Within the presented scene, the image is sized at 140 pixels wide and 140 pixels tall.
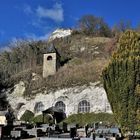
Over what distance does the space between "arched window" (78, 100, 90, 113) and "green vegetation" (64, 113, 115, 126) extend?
3.89 ft

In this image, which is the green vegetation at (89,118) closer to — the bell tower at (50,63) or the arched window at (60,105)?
the arched window at (60,105)

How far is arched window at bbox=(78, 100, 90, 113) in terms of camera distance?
47000 mm

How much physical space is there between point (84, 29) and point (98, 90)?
135ft

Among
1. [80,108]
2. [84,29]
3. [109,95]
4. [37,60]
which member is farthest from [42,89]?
[84,29]

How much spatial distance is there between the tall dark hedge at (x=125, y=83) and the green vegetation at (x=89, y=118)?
49.3 ft

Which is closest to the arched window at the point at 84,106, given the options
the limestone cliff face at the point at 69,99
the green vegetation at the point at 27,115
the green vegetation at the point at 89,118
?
the limestone cliff face at the point at 69,99

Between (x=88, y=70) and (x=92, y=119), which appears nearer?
(x=92, y=119)

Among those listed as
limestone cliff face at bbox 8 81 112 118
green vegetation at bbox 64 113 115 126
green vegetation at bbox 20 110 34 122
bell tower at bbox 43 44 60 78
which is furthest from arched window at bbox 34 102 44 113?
bell tower at bbox 43 44 60 78

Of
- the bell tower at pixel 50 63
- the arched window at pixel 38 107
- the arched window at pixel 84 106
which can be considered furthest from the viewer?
the bell tower at pixel 50 63

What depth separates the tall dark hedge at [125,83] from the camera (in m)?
26.3

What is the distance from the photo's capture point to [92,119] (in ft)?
146

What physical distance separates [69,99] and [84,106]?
8.20 ft

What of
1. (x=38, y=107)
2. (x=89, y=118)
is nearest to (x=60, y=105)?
(x=38, y=107)

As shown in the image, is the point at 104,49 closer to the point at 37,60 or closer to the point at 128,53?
the point at 37,60
